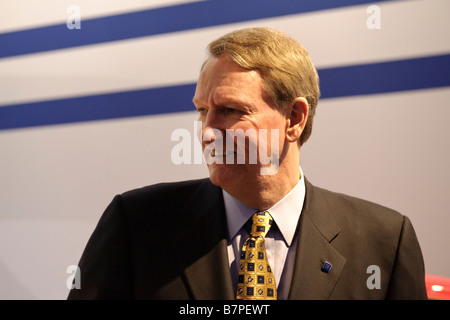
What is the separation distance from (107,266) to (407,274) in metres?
0.80

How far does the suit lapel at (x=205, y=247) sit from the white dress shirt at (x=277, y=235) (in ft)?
0.10

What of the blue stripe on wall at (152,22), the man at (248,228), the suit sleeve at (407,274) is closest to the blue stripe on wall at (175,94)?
the blue stripe on wall at (152,22)

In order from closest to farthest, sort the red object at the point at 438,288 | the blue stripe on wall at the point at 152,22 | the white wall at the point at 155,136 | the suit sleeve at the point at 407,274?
1. the suit sleeve at the point at 407,274
2. the red object at the point at 438,288
3. the white wall at the point at 155,136
4. the blue stripe on wall at the point at 152,22

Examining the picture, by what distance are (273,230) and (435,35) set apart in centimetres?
110

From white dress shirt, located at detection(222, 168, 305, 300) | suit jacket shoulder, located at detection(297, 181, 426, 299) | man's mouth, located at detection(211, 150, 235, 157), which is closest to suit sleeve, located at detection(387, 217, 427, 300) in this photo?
suit jacket shoulder, located at detection(297, 181, 426, 299)

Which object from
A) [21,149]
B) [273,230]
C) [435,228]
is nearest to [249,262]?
[273,230]

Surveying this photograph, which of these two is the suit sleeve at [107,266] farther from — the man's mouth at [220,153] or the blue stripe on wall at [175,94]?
the blue stripe on wall at [175,94]

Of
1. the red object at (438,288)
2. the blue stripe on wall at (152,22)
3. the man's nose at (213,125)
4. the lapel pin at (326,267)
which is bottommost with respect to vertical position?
the red object at (438,288)

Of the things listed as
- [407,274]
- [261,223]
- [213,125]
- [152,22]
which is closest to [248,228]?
[261,223]

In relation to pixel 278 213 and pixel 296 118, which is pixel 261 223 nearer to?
pixel 278 213

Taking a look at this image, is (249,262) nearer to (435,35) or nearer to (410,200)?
(410,200)

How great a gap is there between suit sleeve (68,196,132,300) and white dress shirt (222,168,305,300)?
0.91 ft

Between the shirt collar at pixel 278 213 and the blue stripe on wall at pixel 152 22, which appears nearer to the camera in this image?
the shirt collar at pixel 278 213

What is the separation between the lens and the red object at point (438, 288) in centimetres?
173
